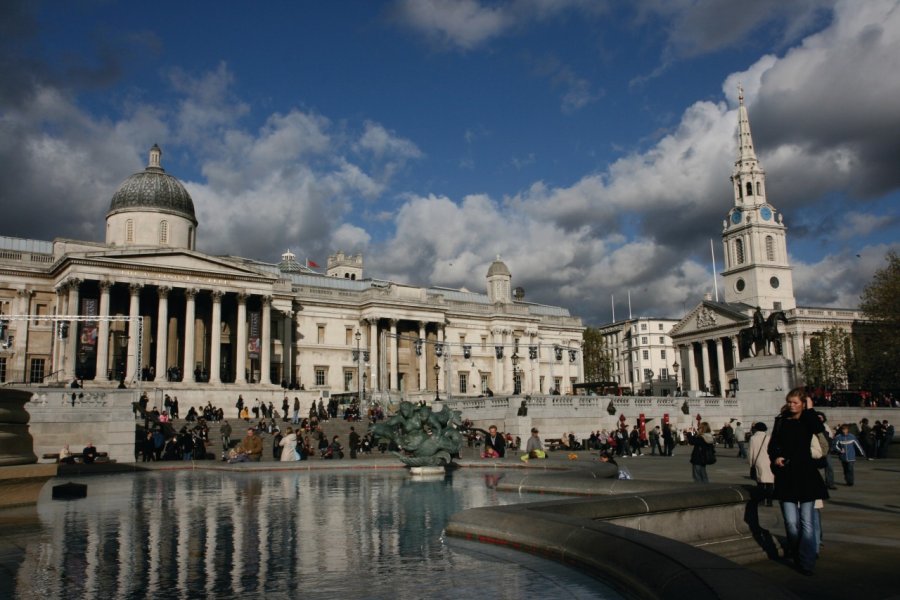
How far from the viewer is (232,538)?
9.51 m

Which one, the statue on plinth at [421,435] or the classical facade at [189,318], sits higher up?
the classical facade at [189,318]

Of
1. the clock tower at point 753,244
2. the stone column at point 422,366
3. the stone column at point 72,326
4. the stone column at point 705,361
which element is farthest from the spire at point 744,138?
the stone column at point 72,326

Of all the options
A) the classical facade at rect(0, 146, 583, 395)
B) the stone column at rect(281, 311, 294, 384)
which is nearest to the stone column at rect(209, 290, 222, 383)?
the classical facade at rect(0, 146, 583, 395)

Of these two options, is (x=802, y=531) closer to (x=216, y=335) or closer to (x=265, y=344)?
(x=216, y=335)

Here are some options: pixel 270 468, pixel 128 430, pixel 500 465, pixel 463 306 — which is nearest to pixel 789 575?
pixel 500 465

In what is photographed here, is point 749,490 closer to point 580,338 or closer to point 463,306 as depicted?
point 463,306

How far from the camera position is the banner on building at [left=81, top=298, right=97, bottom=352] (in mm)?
46312

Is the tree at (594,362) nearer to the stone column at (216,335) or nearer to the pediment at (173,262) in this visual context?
the pediment at (173,262)

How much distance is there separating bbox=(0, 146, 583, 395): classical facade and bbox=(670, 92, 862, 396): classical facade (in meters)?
35.2

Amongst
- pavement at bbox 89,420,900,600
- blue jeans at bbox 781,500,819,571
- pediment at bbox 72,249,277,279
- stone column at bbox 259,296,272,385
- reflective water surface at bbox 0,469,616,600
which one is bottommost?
pavement at bbox 89,420,900,600

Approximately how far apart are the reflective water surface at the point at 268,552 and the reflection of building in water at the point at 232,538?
0.02 meters

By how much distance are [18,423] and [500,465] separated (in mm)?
13941

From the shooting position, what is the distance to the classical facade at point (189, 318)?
5097 centimetres

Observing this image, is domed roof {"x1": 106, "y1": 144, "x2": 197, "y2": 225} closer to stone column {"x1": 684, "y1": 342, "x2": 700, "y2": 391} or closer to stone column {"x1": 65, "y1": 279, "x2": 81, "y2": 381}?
stone column {"x1": 65, "y1": 279, "x2": 81, "y2": 381}
